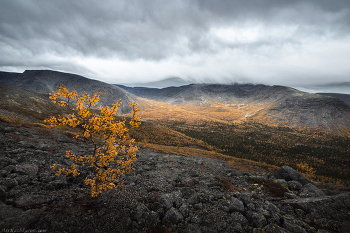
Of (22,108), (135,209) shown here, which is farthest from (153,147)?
(22,108)

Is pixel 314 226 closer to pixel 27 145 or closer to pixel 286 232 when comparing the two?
pixel 286 232

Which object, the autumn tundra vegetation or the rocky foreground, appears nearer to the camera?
the rocky foreground

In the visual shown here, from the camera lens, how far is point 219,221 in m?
8.32

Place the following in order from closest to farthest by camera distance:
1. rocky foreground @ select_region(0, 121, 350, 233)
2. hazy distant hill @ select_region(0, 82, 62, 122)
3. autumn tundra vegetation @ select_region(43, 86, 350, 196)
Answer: rocky foreground @ select_region(0, 121, 350, 233) < autumn tundra vegetation @ select_region(43, 86, 350, 196) < hazy distant hill @ select_region(0, 82, 62, 122)

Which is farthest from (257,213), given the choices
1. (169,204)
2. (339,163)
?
(339,163)

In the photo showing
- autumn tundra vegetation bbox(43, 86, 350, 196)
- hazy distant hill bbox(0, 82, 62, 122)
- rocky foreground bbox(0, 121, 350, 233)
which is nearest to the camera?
rocky foreground bbox(0, 121, 350, 233)

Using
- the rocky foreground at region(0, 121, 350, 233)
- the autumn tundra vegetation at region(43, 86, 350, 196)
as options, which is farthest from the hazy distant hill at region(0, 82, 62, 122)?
the rocky foreground at region(0, 121, 350, 233)

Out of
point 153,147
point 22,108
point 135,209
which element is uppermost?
point 22,108

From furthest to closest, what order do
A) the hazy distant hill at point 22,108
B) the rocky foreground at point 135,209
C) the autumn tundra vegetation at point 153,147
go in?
the hazy distant hill at point 22,108 → the autumn tundra vegetation at point 153,147 → the rocky foreground at point 135,209

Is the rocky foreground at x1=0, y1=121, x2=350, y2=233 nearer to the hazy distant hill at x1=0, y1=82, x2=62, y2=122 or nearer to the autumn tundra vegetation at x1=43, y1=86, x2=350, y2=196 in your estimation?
the autumn tundra vegetation at x1=43, y1=86, x2=350, y2=196

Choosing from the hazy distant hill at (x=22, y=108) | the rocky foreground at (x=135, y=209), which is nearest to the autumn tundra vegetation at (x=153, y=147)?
the rocky foreground at (x=135, y=209)

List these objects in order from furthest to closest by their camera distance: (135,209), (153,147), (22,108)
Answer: (22,108) → (153,147) → (135,209)

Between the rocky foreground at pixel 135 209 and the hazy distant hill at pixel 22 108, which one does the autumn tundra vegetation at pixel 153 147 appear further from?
the hazy distant hill at pixel 22 108

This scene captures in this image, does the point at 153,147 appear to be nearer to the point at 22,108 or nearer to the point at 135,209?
the point at 135,209
